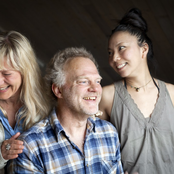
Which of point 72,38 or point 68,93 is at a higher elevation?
point 72,38

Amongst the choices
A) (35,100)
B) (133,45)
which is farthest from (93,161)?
(133,45)

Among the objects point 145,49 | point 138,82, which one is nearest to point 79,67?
point 138,82

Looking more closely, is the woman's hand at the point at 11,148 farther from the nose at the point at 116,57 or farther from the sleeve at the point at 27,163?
the nose at the point at 116,57

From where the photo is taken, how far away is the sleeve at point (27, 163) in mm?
1964

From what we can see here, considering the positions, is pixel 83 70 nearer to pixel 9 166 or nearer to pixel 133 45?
pixel 133 45

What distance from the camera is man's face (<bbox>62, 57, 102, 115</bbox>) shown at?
7.16 ft

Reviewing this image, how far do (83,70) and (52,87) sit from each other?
319 mm

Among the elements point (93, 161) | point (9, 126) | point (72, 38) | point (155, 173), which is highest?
point (72, 38)

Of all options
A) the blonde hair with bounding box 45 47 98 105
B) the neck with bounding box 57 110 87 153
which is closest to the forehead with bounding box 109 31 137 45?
the blonde hair with bounding box 45 47 98 105

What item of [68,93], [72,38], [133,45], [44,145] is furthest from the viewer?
[72,38]

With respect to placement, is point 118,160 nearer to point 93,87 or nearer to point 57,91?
point 93,87

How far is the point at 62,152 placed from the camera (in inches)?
82.2

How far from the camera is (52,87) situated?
2.37m

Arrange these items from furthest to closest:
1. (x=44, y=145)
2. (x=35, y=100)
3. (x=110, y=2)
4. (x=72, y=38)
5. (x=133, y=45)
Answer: (x=72, y=38) → (x=110, y=2) → (x=133, y=45) → (x=35, y=100) → (x=44, y=145)
